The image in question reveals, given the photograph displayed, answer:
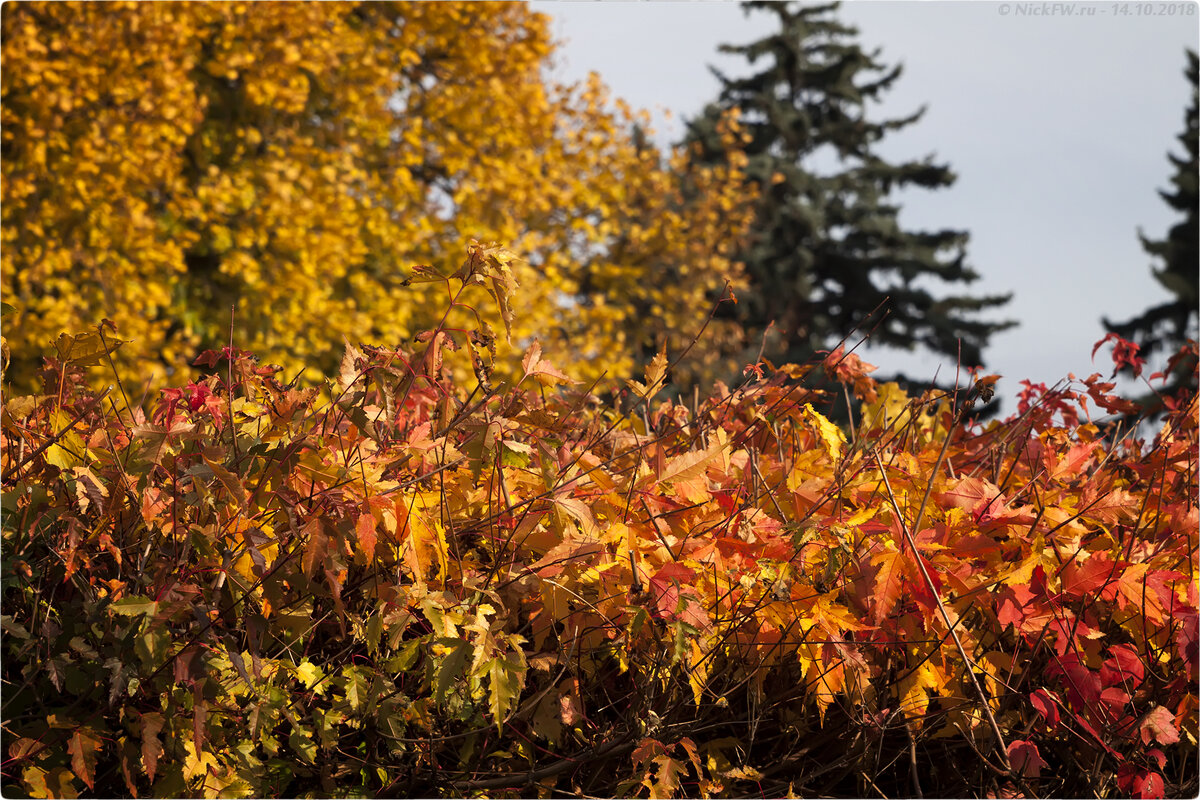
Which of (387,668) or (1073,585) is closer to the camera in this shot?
(387,668)

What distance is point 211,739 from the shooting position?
4.99 feet

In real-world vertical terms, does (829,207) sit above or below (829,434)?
above

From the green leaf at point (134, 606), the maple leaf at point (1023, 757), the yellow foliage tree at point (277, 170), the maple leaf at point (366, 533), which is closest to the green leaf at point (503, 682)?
the maple leaf at point (366, 533)

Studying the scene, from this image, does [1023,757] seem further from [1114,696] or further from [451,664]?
[451,664]

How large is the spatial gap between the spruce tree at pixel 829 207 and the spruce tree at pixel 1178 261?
3984 millimetres

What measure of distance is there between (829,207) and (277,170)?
815 inches

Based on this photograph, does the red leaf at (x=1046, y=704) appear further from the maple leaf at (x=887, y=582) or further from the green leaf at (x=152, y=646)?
the green leaf at (x=152, y=646)

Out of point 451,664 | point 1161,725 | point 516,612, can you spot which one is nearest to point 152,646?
point 451,664

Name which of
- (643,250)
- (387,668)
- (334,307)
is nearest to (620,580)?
(387,668)

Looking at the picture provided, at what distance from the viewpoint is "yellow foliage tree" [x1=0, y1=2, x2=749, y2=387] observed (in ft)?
26.1

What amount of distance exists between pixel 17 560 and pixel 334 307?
7.38 m

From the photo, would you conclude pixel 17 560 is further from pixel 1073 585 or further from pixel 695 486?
pixel 1073 585

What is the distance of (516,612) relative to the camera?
1.62 meters

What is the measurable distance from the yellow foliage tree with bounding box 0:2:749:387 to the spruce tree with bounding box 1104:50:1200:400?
21363 mm
